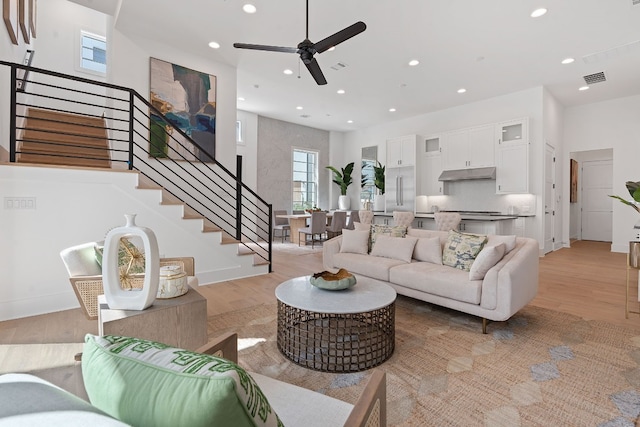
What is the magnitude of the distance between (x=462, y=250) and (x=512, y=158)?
14.3 ft

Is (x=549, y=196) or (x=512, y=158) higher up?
(x=512, y=158)

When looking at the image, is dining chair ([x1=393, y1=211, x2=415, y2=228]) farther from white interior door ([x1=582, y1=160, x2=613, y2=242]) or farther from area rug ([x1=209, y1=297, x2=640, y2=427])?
white interior door ([x1=582, y1=160, x2=613, y2=242])

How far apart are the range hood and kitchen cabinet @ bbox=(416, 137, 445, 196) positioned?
0.29m

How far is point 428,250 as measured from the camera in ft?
11.6

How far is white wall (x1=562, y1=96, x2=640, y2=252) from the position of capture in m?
6.70

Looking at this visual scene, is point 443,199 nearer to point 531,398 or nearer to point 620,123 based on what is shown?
point 620,123

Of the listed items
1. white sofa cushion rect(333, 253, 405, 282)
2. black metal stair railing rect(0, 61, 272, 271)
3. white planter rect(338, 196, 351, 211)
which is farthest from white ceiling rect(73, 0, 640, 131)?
white planter rect(338, 196, 351, 211)

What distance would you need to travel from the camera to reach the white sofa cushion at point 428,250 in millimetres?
3475

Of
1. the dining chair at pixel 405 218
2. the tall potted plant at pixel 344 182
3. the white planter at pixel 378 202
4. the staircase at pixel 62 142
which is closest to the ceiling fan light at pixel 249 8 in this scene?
the staircase at pixel 62 142

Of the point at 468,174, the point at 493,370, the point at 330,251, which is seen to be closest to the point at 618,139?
the point at 468,174

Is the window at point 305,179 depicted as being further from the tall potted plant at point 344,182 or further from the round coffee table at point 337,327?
the round coffee table at point 337,327

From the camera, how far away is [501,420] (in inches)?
64.6

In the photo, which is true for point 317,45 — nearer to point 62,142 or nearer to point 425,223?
point 62,142

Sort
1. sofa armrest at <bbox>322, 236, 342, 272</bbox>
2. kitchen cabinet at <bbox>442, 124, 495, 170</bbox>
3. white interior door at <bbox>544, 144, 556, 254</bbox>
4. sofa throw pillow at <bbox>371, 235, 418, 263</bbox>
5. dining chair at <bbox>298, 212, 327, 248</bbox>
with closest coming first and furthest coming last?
sofa throw pillow at <bbox>371, 235, 418, 263</bbox> → sofa armrest at <bbox>322, 236, 342, 272</bbox> → white interior door at <bbox>544, 144, 556, 254</bbox> → kitchen cabinet at <bbox>442, 124, 495, 170</bbox> → dining chair at <bbox>298, 212, 327, 248</bbox>
